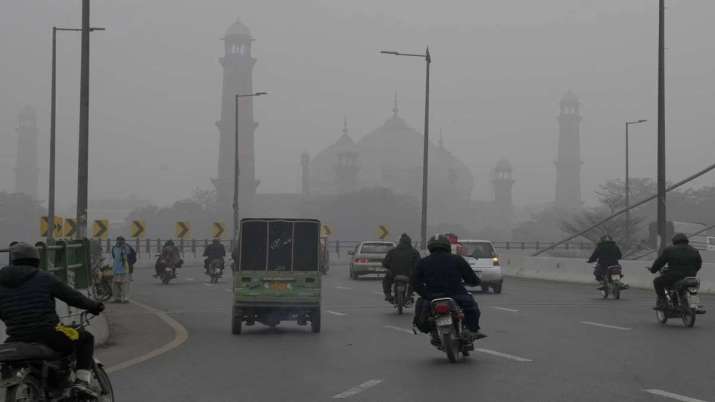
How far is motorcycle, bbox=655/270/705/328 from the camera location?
2012 cm

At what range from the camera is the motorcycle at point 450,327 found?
14.4 meters

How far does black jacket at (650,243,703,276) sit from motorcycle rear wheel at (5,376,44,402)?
1373cm

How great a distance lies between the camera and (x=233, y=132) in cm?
19075

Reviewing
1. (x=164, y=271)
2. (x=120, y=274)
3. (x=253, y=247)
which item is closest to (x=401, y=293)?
(x=253, y=247)

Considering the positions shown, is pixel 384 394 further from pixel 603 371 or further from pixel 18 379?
pixel 18 379

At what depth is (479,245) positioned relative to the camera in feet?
119

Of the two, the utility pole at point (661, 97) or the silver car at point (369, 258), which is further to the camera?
the silver car at point (369, 258)

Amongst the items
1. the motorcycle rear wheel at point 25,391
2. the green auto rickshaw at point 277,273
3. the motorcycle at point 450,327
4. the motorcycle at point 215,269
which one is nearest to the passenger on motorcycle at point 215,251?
the motorcycle at point 215,269

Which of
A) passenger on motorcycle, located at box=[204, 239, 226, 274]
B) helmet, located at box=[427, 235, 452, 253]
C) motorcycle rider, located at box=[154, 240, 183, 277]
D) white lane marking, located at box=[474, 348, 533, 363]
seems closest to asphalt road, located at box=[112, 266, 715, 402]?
white lane marking, located at box=[474, 348, 533, 363]

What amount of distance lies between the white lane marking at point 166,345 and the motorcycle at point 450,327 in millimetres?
3792

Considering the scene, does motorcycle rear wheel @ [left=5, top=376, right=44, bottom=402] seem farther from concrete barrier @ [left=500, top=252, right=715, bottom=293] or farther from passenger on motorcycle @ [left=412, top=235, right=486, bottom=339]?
concrete barrier @ [left=500, top=252, right=715, bottom=293]

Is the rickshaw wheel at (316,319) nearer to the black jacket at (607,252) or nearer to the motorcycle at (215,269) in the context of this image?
the black jacket at (607,252)

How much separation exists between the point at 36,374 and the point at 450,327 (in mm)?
6723

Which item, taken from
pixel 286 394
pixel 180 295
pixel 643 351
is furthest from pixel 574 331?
pixel 180 295
